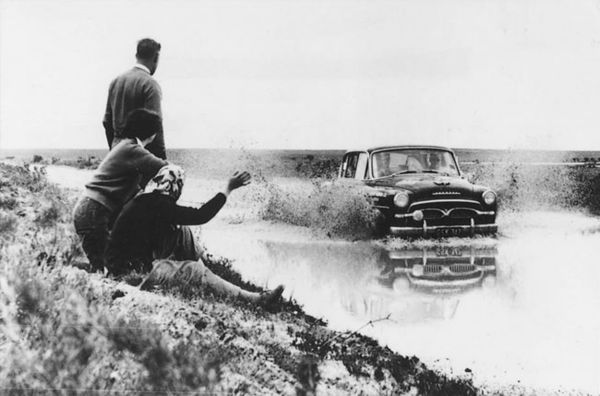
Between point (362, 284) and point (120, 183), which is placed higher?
point (120, 183)

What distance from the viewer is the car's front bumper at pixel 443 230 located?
809cm

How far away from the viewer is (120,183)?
478 centimetres

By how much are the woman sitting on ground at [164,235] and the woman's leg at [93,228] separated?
0.17m

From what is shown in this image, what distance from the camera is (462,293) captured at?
5.99 m

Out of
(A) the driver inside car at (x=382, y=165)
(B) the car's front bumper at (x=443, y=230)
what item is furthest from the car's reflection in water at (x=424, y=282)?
(A) the driver inside car at (x=382, y=165)

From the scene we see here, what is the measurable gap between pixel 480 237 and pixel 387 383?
15.7 feet

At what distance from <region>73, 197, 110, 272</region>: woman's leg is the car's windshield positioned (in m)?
5.03

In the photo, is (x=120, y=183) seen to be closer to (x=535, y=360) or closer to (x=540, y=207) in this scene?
(x=535, y=360)

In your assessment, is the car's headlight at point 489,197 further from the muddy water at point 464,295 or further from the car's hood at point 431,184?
the muddy water at point 464,295

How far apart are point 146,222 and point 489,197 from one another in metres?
5.36

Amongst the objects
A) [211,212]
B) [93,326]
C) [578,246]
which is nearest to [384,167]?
[578,246]

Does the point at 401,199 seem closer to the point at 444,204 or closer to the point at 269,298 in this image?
the point at 444,204

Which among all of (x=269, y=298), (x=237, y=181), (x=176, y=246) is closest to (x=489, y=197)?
(x=269, y=298)

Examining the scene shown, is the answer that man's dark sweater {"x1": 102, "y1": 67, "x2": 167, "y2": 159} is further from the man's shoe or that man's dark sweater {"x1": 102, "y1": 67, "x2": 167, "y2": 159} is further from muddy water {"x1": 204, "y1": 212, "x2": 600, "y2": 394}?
muddy water {"x1": 204, "y1": 212, "x2": 600, "y2": 394}
